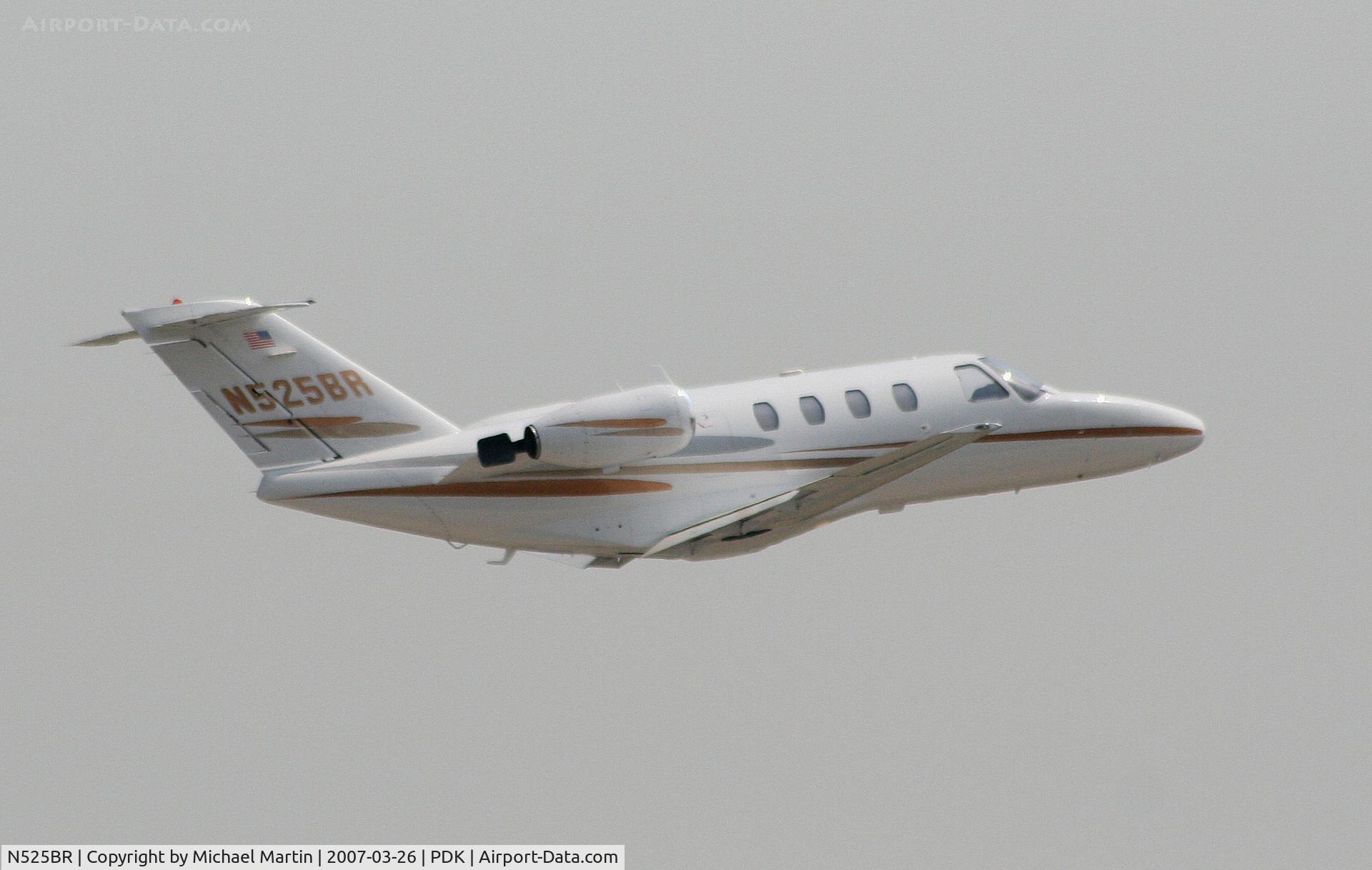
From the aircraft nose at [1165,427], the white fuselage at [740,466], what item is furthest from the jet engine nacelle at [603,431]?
the aircraft nose at [1165,427]

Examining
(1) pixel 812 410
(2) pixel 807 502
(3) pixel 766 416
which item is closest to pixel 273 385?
(3) pixel 766 416

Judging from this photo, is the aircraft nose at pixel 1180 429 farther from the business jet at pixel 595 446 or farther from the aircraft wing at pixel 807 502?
the aircraft wing at pixel 807 502

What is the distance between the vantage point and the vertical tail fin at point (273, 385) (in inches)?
1066

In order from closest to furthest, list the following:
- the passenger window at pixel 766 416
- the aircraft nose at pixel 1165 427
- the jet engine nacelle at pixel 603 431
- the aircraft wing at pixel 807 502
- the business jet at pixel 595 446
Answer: the business jet at pixel 595 446 → the jet engine nacelle at pixel 603 431 → the aircraft wing at pixel 807 502 → the passenger window at pixel 766 416 → the aircraft nose at pixel 1165 427

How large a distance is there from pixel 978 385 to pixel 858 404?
233 cm

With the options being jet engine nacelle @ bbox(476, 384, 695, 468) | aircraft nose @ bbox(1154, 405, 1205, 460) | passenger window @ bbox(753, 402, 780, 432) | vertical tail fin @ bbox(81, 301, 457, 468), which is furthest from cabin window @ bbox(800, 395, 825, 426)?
aircraft nose @ bbox(1154, 405, 1205, 460)

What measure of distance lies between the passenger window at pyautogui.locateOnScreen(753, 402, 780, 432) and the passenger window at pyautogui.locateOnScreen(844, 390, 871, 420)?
4.10ft

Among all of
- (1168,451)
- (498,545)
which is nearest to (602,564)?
(498,545)

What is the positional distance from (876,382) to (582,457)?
17.0 ft

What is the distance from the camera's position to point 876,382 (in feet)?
101

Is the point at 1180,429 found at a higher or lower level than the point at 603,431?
higher

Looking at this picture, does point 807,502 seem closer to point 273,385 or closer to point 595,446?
point 595,446

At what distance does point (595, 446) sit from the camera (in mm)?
27906

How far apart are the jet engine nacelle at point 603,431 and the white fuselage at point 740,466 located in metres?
0.58
